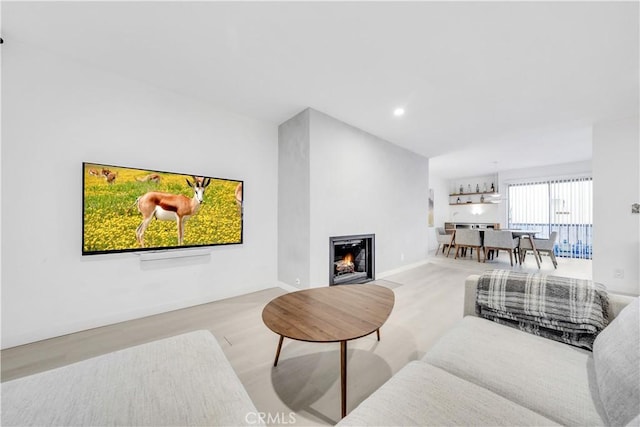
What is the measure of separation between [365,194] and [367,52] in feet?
6.93

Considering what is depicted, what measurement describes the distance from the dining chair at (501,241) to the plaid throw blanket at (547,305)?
4.44 meters

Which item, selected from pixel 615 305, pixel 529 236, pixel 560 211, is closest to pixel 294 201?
pixel 615 305

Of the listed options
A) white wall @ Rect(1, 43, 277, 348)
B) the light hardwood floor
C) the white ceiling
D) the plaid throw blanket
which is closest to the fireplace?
the light hardwood floor

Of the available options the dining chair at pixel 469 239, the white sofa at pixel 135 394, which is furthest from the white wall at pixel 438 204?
the white sofa at pixel 135 394

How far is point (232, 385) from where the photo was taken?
966 mm

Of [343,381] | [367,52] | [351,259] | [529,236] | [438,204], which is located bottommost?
[343,381]

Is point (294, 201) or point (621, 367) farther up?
point (294, 201)

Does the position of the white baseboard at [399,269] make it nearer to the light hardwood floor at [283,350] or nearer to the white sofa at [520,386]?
the light hardwood floor at [283,350]

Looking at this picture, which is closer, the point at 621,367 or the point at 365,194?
the point at 621,367

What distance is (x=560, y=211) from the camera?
645 cm

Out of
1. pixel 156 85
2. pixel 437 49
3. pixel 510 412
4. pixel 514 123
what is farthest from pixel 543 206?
pixel 156 85

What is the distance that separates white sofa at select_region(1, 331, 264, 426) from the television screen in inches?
63.0

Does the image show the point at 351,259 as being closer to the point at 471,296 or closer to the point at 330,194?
the point at 330,194

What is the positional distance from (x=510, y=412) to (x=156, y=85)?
3.65 meters
